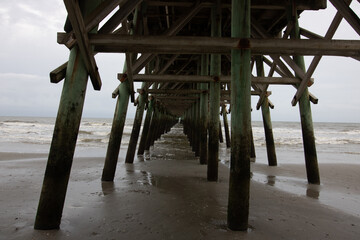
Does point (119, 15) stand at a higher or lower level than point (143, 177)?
higher

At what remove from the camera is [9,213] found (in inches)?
108

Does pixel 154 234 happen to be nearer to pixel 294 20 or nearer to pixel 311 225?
pixel 311 225

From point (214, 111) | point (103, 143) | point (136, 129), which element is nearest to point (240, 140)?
point (214, 111)

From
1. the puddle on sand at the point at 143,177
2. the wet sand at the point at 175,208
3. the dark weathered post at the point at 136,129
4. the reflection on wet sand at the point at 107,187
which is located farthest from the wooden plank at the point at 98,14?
the dark weathered post at the point at 136,129

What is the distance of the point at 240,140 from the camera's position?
2.51m

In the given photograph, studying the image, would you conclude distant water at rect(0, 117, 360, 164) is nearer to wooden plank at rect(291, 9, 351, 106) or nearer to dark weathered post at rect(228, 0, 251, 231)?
wooden plank at rect(291, 9, 351, 106)

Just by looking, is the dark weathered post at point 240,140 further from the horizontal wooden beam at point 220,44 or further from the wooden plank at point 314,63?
the wooden plank at point 314,63

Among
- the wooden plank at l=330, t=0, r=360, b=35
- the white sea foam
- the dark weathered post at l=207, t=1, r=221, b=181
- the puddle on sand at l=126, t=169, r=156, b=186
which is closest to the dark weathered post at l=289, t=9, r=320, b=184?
the dark weathered post at l=207, t=1, r=221, b=181

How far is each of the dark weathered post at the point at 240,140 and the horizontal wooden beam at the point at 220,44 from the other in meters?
0.13

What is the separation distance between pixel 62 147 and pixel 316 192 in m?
4.07

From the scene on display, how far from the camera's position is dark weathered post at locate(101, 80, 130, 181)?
445 centimetres

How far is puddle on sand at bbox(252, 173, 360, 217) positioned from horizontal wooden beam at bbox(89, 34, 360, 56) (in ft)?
7.04

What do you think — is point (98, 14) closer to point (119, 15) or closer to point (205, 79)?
point (119, 15)

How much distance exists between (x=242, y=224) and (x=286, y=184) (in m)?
2.81
